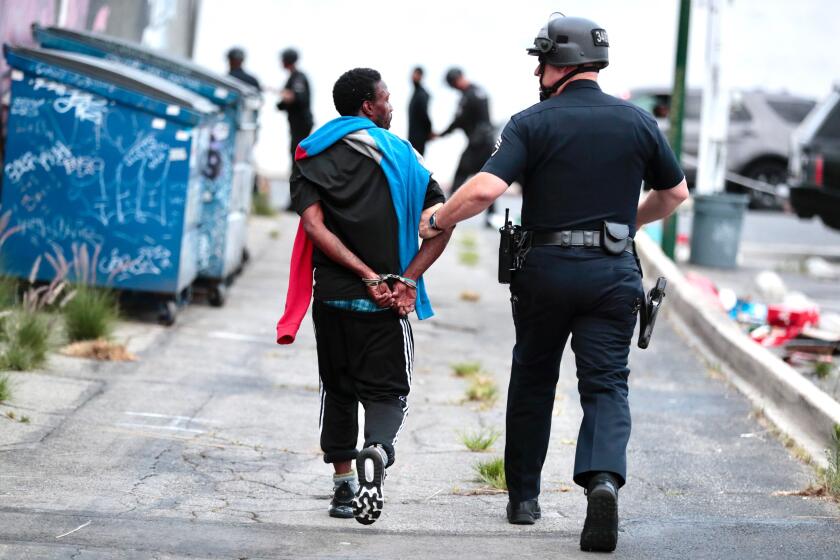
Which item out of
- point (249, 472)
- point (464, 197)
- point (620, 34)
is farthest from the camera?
point (620, 34)

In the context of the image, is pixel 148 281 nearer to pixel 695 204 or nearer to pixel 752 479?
pixel 752 479

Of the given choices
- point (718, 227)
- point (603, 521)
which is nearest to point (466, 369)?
point (603, 521)

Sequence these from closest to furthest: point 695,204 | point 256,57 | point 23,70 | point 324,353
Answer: point 324,353, point 23,70, point 695,204, point 256,57

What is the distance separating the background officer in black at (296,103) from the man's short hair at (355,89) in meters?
10.8

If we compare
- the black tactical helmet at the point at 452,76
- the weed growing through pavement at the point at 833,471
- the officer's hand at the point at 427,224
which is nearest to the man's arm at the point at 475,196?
the officer's hand at the point at 427,224

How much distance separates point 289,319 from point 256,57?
24313 millimetres

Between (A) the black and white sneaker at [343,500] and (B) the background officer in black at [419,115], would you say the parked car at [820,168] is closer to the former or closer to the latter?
(B) the background officer in black at [419,115]

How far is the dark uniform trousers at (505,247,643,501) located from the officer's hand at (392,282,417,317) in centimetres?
37

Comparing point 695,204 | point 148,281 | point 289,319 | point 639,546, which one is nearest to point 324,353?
point 289,319

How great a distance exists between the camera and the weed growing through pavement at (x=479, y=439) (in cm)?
663

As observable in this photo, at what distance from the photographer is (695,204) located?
14289 millimetres

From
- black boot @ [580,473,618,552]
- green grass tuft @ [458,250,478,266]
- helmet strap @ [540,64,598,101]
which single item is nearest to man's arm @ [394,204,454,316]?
helmet strap @ [540,64,598,101]

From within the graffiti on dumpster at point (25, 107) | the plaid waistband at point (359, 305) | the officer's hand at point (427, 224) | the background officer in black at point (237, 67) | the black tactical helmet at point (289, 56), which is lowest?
the plaid waistband at point (359, 305)

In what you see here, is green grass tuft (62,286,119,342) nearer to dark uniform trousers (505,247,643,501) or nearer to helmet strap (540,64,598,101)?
dark uniform trousers (505,247,643,501)
